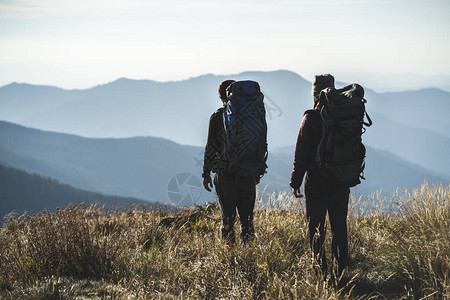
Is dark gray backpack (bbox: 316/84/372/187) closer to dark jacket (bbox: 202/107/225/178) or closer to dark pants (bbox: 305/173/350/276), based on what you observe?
dark pants (bbox: 305/173/350/276)

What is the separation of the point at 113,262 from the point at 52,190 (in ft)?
562

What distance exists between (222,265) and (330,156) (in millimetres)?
1552

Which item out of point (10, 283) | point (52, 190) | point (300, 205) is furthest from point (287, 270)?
point (52, 190)

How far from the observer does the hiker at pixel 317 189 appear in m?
4.29

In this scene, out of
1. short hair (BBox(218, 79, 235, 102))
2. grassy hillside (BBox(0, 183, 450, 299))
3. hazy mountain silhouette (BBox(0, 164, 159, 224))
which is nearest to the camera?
grassy hillside (BBox(0, 183, 450, 299))

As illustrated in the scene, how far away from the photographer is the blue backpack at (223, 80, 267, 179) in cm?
462

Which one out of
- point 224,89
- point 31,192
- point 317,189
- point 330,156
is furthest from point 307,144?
point 31,192

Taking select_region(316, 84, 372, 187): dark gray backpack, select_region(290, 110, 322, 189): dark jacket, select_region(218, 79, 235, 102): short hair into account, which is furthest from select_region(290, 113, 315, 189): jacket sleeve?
select_region(218, 79, 235, 102): short hair

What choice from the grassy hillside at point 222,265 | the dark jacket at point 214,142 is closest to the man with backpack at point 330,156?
the grassy hillside at point 222,265

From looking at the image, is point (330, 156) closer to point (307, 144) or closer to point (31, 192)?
point (307, 144)

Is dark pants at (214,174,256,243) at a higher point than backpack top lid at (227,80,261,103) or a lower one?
lower

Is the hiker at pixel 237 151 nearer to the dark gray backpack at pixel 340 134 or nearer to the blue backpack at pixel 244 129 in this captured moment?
the blue backpack at pixel 244 129

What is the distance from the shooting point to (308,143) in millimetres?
4301

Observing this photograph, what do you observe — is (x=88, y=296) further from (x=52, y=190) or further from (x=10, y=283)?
(x=52, y=190)
